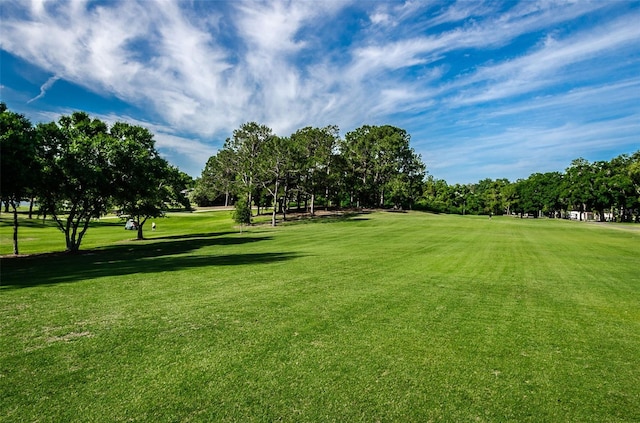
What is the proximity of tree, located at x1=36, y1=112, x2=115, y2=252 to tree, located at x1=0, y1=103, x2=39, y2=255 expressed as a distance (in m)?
1.17

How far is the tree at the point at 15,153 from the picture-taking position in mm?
16375

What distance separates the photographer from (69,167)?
21125 mm

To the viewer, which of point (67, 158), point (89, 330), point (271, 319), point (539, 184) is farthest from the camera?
point (539, 184)

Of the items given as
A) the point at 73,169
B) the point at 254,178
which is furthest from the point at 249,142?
the point at 73,169

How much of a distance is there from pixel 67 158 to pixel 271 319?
2068 cm

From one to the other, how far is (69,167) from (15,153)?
4.09 meters

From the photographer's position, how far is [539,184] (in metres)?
99.2

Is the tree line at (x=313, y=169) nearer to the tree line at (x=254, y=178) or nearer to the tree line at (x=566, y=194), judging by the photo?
the tree line at (x=254, y=178)

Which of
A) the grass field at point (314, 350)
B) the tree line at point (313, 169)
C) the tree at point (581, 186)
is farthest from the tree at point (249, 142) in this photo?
the tree at point (581, 186)

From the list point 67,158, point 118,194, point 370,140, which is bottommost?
point 118,194

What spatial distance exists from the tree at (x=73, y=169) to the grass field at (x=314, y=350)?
11.0 metres

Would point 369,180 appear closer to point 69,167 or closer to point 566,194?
point 566,194

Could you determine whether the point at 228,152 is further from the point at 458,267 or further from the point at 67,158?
the point at 458,267

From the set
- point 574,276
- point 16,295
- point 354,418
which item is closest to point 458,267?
point 574,276
